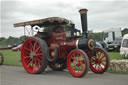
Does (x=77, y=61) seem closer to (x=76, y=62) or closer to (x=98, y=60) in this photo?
(x=76, y=62)

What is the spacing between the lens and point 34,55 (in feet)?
24.4

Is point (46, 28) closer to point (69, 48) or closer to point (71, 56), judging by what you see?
point (69, 48)

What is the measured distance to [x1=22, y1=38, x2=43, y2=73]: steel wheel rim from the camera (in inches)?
286

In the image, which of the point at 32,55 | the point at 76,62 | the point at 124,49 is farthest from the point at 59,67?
the point at 124,49

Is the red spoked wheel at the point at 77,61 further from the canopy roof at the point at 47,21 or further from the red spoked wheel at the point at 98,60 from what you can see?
the canopy roof at the point at 47,21

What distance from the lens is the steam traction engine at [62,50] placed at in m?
6.34

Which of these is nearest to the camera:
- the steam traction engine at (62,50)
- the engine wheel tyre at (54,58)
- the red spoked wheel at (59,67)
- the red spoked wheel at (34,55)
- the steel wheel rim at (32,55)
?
the steam traction engine at (62,50)

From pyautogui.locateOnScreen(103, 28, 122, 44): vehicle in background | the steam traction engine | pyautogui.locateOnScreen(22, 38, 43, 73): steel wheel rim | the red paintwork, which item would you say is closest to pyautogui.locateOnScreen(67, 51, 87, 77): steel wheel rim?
the steam traction engine

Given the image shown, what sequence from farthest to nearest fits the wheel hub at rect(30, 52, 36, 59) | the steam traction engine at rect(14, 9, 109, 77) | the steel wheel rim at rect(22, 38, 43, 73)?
the wheel hub at rect(30, 52, 36, 59) → the steel wheel rim at rect(22, 38, 43, 73) → the steam traction engine at rect(14, 9, 109, 77)

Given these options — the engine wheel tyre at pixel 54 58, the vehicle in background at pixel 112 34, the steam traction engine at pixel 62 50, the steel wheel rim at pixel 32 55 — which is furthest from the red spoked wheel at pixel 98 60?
the vehicle in background at pixel 112 34

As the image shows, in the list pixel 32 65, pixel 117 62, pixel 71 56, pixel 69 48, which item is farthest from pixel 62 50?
pixel 117 62

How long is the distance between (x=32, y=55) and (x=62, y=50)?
1.31 m

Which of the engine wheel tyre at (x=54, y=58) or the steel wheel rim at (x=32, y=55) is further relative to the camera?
the steel wheel rim at (x=32, y=55)

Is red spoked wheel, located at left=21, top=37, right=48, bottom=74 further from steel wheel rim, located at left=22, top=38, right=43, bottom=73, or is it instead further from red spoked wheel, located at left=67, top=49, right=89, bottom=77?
red spoked wheel, located at left=67, top=49, right=89, bottom=77
